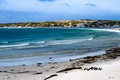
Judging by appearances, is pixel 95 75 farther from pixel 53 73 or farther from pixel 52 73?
pixel 52 73

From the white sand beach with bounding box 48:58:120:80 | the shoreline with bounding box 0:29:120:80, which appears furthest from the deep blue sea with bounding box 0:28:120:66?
the white sand beach with bounding box 48:58:120:80

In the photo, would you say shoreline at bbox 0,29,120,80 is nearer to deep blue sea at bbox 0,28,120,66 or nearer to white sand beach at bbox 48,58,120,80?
white sand beach at bbox 48,58,120,80

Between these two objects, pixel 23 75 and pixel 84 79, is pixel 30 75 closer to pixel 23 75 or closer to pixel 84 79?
pixel 23 75

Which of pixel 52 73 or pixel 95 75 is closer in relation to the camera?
pixel 95 75

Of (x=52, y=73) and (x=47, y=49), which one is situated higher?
(x=52, y=73)

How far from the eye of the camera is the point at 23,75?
848 inches

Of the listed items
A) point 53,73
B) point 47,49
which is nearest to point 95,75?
point 53,73

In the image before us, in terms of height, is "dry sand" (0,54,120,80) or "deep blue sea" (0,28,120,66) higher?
"dry sand" (0,54,120,80)

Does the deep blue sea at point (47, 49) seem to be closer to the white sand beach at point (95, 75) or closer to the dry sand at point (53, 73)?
the dry sand at point (53, 73)

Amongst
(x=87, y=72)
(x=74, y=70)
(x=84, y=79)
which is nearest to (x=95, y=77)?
(x=84, y=79)

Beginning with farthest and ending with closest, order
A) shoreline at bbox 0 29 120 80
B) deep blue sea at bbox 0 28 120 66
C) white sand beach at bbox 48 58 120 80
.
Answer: deep blue sea at bbox 0 28 120 66 < shoreline at bbox 0 29 120 80 < white sand beach at bbox 48 58 120 80

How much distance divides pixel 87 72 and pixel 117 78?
107 inches

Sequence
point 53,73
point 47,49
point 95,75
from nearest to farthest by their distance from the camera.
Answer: point 95,75
point 53,73
point 47,49

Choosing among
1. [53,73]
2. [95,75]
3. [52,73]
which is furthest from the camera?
[52,73]
